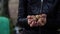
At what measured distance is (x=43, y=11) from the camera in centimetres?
139

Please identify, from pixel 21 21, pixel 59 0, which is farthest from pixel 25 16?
pixel 59 0

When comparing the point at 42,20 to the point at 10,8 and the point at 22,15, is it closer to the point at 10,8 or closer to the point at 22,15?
the point at 22,15

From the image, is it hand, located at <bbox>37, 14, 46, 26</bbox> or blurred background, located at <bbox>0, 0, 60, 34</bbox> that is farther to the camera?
blurred background, located at <bbox>0, 0, 60, 34</bbox>

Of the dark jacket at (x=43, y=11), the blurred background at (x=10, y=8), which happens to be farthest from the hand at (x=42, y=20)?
the blurred background at (x=10, y=8)

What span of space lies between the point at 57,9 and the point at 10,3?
2.70 feet

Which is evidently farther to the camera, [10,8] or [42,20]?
Result: [10,8]

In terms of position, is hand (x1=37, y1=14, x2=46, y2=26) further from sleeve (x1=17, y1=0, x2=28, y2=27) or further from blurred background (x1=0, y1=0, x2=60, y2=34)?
blurred background (x1=0, y1=0, x2=60, y2=34)

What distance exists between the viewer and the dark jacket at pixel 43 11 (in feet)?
4.39

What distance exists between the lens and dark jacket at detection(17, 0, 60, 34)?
1.34 meters

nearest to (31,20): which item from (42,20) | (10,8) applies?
(42,20)

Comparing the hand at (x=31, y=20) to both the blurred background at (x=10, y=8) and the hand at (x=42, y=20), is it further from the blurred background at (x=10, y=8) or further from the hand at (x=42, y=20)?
the blurred background at (x=10, y=8)

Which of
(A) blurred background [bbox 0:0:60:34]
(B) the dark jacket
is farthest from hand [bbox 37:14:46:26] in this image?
(A) blurred background [bbox 0:0:60:34]

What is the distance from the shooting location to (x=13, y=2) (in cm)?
204

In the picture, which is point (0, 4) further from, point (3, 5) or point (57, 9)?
point (57, 9)
